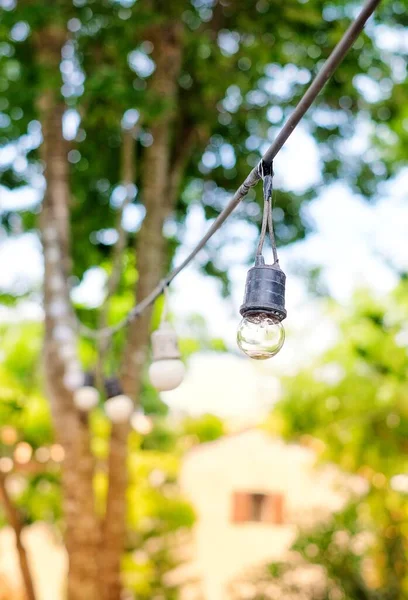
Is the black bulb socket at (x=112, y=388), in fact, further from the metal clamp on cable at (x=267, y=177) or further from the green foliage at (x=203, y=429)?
the green foliage at (x=203, y=429)

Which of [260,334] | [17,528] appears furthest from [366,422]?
[260,334]

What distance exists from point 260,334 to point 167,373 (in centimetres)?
117

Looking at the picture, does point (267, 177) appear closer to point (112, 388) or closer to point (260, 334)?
point (260, 334)

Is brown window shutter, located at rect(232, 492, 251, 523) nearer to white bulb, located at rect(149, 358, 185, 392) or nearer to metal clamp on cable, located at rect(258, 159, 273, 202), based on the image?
white bulb, located at rect(149, 358, 185, 392)

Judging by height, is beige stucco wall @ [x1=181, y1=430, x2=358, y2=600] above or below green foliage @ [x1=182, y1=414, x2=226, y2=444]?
below

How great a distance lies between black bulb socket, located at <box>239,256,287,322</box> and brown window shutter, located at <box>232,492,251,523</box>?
44.0ft

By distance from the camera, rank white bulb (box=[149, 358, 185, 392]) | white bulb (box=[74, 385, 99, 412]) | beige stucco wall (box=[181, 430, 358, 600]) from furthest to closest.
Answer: beige stucco wall (box=[181, 430, 358, 600])
white bulb (box=[74, 385, 99, 412])
white bulb (box=[149, 358, 185, 392])

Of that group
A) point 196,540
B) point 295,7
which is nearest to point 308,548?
point 295,7

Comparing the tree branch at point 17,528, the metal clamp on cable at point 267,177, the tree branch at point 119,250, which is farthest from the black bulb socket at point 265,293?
the tree branch at point 17,528

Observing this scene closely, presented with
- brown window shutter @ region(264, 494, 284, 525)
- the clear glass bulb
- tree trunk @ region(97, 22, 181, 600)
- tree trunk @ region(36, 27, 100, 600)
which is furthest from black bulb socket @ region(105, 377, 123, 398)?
brown window shutter @ region(264, 494, 284, 525)

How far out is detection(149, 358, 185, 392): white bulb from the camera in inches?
110

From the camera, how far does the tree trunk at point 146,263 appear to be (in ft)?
18.7

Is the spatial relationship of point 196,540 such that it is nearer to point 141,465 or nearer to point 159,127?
point 141,465

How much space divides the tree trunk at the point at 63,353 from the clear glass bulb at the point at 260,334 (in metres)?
3.58
